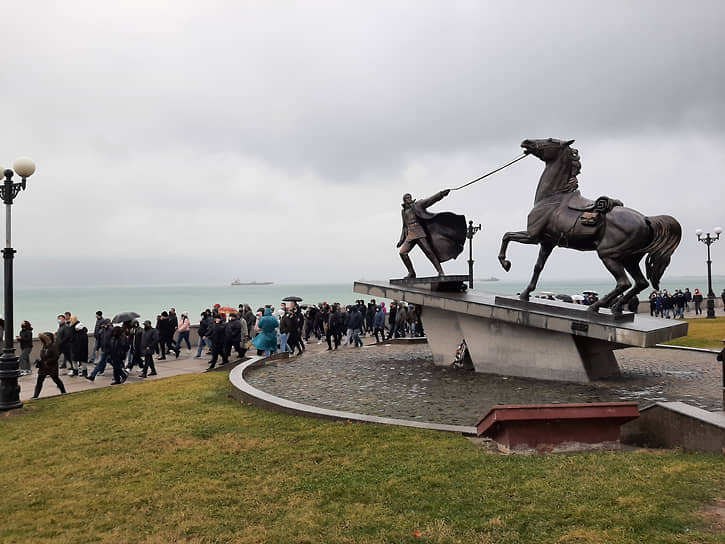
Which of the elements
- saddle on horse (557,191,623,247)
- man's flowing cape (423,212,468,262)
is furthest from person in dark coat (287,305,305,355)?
saddle on horse (557,191,623,247)

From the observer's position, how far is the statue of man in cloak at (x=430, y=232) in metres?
14.7

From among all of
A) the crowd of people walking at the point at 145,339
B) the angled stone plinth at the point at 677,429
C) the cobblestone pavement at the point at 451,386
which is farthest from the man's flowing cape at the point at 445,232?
the angled stone plinth at the point at 677,429

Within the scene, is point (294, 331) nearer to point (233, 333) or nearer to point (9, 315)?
point (233, 333)

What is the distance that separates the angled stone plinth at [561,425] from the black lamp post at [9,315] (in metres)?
9.31

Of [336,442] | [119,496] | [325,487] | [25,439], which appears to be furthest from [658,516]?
[25,439]

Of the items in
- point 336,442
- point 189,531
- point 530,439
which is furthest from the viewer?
point 336,442

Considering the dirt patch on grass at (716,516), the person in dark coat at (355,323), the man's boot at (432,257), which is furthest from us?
the person in dark coat at (355,323)

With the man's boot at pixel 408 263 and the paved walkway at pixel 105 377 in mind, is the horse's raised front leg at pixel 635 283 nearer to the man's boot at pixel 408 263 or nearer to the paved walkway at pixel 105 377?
the man's boot at pixel 408 263

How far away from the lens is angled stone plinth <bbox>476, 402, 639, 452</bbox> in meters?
6.50

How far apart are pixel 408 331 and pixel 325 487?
2119 cm

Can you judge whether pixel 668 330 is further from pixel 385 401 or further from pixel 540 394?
pixel 385 401

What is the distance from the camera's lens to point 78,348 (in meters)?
15.0

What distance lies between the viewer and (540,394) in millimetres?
10078

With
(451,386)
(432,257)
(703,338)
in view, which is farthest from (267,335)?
(703,338)
